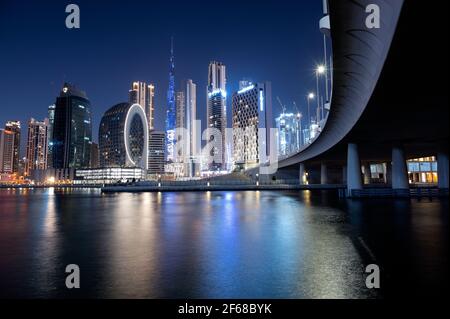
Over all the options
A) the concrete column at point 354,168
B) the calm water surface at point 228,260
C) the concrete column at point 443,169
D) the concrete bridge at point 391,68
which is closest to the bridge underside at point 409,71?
the concrete bridge at point 391,68

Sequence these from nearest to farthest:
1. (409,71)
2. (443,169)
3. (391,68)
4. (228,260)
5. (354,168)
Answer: (228,260) < (391,68) < (409,71) < (354,168) < (443,169)

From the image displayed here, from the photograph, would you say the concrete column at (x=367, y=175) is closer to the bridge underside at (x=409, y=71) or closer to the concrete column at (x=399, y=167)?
the concrete column at (x=399, y=167)

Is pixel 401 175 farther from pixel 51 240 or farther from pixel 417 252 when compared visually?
pixel 51 240

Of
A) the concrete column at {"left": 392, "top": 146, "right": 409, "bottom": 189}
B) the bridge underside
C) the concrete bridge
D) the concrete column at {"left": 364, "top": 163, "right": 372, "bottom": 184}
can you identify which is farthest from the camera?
the concrete column at {"left": 364, "top": 163, "right": 372, "bottom": 184}

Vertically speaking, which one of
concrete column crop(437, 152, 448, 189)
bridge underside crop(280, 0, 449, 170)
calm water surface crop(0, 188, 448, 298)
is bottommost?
calm water surface crop(0, 188, 448, 298)

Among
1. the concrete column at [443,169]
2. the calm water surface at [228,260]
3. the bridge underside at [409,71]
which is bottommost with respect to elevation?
the calm water surface at [228,260]

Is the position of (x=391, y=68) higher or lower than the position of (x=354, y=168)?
higher

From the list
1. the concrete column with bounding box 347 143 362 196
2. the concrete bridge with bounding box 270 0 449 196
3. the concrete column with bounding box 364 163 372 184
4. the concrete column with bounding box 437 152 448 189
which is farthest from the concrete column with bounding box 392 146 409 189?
the concrete column with bounding box 364 163 372 184

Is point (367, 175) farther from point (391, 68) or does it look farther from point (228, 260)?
point (228, 260)

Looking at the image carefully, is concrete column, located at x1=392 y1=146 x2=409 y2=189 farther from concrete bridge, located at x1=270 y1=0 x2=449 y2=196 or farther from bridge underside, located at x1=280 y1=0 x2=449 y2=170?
bridge underside, located at x1=280 y1=0 x2=449 y2=170

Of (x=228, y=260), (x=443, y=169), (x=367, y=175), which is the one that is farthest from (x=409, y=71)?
(x=367, y=175)

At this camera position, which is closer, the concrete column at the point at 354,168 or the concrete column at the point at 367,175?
the concrete column at the point at 354,168
